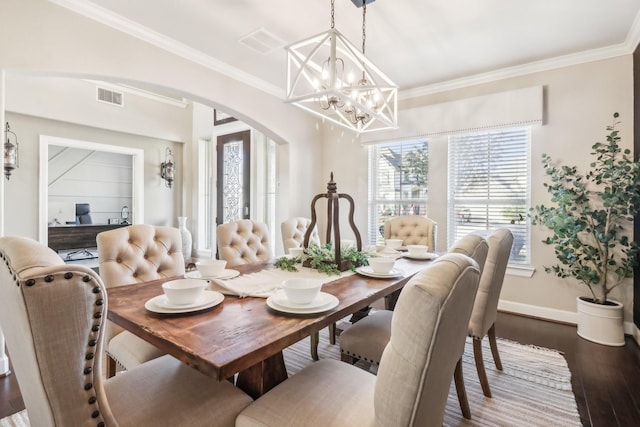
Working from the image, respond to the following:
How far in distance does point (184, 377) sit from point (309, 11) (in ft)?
8.51

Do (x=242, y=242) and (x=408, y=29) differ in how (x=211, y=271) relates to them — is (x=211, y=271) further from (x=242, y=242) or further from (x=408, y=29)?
(x=408, y=29)

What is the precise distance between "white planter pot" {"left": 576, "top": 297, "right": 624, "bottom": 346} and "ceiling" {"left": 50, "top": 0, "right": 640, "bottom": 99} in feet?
7.76

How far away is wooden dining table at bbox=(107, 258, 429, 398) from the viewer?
35.8 inches

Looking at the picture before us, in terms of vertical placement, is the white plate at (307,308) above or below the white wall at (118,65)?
below

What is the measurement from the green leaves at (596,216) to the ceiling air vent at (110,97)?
20.4ft

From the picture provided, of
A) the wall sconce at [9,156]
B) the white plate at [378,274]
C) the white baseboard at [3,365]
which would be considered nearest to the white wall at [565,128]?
the white plate at [378,274]

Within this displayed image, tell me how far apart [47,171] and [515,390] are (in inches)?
250

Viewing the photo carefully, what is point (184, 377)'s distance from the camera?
125 cm

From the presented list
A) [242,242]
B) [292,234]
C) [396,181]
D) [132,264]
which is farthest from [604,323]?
[132,264]

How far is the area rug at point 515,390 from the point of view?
1779 millimetres

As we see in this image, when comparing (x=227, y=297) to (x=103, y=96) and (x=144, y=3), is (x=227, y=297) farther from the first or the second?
(x=103, y=96)

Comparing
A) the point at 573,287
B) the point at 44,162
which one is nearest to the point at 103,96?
the point at 44,162

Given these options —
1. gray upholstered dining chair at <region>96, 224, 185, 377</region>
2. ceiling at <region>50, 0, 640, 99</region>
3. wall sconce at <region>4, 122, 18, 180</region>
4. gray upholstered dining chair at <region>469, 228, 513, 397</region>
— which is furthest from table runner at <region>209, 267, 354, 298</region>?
wall sconce at <region>4, 122, 18, 180</region>

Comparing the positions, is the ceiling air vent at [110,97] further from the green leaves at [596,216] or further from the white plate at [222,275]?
the green leaves at [596,216]
